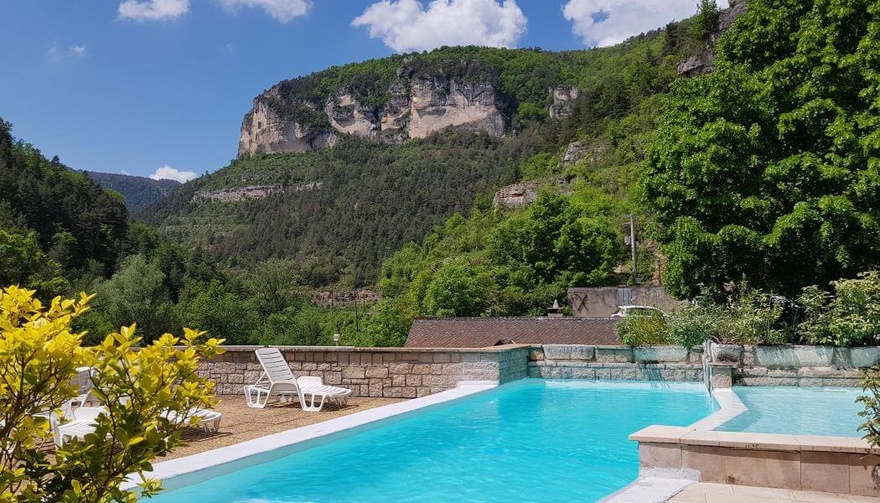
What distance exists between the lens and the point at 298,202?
11638 cm

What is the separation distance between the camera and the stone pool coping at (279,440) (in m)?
5.48

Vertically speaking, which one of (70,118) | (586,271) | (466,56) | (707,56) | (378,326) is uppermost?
(466,56)

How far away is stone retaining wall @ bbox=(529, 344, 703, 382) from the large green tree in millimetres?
2339

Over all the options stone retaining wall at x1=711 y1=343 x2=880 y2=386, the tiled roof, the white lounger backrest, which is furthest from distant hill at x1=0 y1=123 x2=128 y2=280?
stone retaining wall at x1=711 y1=343 x2=880 y2=386

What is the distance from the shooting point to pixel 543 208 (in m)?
42.6

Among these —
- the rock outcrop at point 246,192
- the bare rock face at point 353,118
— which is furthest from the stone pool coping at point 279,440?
the bare rock face at point 353,118

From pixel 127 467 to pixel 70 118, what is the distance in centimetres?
4811

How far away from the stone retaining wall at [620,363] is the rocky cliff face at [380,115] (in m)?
128

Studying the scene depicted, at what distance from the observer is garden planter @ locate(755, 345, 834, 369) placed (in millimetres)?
9836

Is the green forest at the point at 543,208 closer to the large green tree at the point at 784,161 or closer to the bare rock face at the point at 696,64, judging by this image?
the large green tree at the point at 784,161

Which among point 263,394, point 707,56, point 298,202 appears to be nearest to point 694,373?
point 263,394

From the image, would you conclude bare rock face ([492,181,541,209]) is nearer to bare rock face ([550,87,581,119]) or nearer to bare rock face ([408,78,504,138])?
bare rock face ([550,87,581,119])

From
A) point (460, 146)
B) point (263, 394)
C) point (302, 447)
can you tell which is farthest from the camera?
point (460, 146)

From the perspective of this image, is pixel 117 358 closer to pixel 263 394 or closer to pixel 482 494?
pixel 482 494
